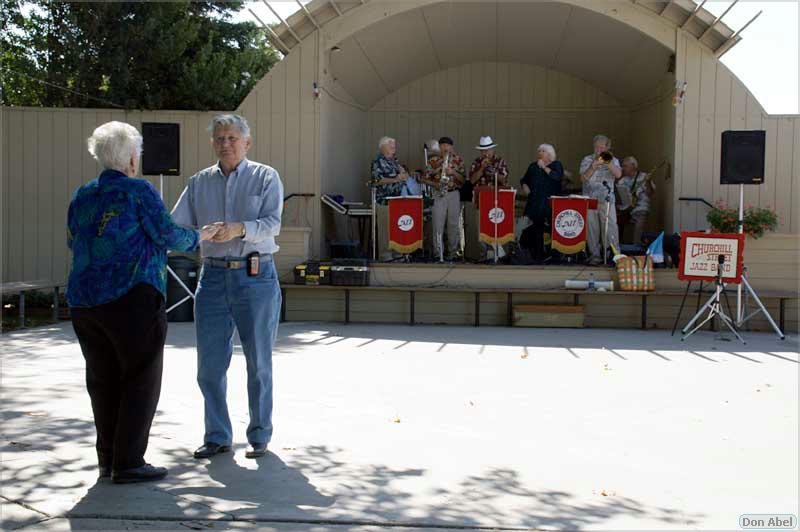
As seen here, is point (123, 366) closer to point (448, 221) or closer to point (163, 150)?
point (163, 150)

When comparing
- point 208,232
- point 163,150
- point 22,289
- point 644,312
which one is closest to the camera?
point 208,232

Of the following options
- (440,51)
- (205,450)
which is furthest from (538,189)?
(205,450)

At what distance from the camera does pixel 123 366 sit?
3.69m

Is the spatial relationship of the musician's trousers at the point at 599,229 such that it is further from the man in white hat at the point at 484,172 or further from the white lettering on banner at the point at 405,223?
the white lettering on banner at the point at 405,223

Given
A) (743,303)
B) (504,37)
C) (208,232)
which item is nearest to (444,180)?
(504,37)

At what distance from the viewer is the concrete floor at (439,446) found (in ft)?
11.2

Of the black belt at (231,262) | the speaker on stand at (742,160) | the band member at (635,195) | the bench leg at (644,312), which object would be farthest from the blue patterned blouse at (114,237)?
the band member at (635,195)

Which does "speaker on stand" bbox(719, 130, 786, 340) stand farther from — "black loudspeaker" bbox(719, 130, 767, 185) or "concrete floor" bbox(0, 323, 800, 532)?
"concrete floor" bbox(0, 323, 800, 532)

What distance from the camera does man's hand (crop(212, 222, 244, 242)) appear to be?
3.96 meters

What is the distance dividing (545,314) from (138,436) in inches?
266

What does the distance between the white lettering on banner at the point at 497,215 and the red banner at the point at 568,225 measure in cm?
58

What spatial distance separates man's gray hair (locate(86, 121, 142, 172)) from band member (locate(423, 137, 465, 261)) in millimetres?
7316

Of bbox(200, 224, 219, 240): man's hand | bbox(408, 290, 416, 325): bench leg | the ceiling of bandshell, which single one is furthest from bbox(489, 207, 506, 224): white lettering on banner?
bbox(200, 224, 219, 240): man's hand

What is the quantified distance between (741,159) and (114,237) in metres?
7.41
